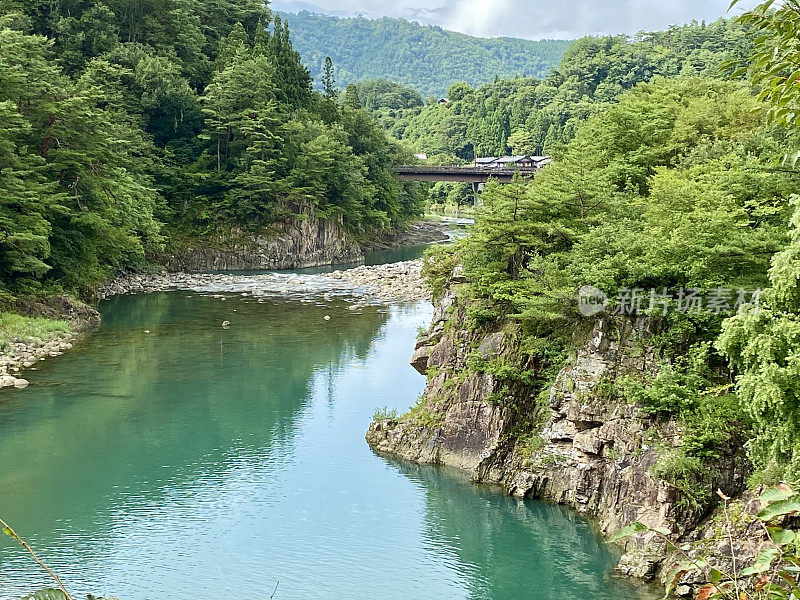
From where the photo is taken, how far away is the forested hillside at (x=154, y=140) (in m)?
28.8

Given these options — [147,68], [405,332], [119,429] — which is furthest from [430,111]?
[119,429]

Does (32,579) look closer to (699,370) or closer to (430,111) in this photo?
(699,370)

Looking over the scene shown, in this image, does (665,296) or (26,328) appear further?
(26,328)

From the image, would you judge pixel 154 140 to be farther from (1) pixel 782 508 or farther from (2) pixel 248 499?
(1) pixel 782 508

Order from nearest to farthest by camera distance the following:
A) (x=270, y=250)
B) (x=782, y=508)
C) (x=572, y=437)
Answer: (x=782, y=508) → (x=572, y=437) → (x=270, y=250)

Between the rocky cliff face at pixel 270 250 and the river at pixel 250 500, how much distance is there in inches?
803

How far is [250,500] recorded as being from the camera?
50.4 feet

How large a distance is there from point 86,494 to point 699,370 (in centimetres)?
1130

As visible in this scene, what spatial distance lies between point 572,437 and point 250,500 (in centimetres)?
604

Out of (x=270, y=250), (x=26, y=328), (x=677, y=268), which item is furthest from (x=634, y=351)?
(x=270, y=250)

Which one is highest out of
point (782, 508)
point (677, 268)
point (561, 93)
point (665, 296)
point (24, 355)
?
point (561, 93)

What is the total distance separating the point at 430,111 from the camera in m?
118

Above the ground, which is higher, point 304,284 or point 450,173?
point 450,173

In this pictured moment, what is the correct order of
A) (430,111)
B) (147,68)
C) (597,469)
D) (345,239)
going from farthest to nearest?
1. (430,111)
2. (345,239)
3. (147,68)
4. (597,469)
